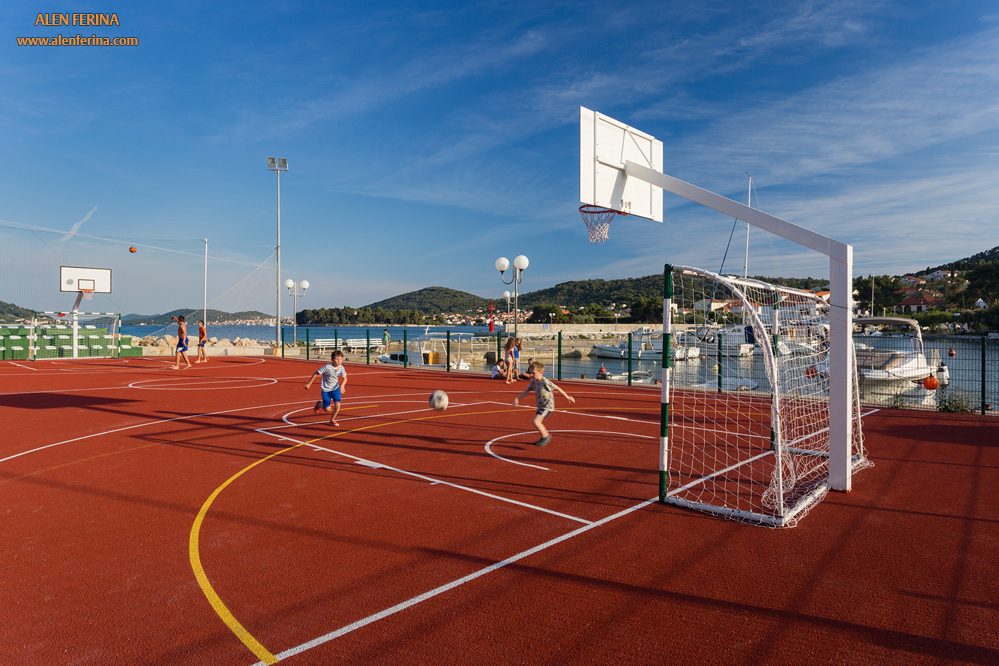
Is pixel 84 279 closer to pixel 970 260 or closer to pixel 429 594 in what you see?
pixel 429 594

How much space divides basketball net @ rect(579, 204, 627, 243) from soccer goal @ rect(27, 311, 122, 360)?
101ft

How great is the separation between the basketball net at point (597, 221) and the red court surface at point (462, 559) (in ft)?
→ 12.1

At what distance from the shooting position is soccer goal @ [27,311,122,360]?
28.3m

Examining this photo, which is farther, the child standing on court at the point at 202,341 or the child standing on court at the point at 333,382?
the child standing on court at the point at 202,341

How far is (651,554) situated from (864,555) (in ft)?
6.44

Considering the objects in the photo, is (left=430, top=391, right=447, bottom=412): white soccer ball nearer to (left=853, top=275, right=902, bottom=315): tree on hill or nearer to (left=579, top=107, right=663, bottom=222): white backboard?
(left=579, top=107, right=663, bottom=222): white backboard

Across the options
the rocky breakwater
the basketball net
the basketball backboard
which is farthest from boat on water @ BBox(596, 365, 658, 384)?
the basketball backboard

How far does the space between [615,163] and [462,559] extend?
252 inches

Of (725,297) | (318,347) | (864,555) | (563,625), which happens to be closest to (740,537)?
(864,555)

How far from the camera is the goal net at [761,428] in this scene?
610 centimetres

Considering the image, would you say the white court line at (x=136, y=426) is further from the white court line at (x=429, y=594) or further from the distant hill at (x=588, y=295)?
the distant hill at (x=588, y=295)

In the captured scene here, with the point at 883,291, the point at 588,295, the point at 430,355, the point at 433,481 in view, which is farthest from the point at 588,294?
the point at 433,481

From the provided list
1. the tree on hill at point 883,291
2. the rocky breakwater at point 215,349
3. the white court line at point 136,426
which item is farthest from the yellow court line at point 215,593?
the tree on hill at point 883,291

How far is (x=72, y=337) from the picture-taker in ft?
95.2
